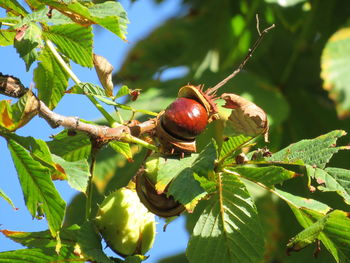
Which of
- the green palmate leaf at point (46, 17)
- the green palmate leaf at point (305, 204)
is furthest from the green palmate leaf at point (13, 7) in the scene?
the green palmate leaf at point (305, 204)

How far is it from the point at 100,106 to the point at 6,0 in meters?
0.32

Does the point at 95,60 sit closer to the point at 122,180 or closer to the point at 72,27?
the point at 72,27

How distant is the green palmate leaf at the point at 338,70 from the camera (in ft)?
9.30

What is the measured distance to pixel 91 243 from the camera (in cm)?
154

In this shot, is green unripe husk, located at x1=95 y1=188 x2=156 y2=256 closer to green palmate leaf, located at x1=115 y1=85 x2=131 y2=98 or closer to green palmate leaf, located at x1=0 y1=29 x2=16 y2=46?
green palmate leaf, located at x1=115 y1=85 x2=131 y2=98

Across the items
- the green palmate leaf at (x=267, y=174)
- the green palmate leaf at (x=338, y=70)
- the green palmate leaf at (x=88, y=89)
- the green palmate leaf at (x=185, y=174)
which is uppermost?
the green palmate leaf at (x=88, y=89)

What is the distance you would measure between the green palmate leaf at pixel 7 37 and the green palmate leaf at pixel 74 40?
0.10 m

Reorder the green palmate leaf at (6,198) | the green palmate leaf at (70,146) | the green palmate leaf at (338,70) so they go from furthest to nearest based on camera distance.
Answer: the green palmate leaf at (338,70) < the green palmate leaf at (70,146) < the green palmate leaf at (6,198)

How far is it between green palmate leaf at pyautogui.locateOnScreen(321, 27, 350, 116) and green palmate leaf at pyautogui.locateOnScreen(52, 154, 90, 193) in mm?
1612

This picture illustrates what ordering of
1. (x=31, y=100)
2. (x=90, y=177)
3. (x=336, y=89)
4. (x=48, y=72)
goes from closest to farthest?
(x=31, y=100) → (x=90, y=177) → (x=48, y=72) → (x=336, y=89)

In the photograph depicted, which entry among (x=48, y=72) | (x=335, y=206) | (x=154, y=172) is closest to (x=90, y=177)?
(x=154, y=172)

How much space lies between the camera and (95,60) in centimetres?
164

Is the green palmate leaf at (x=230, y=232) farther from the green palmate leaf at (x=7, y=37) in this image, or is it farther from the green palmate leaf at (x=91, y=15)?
the green palmate leaf at (x=7, y=37)

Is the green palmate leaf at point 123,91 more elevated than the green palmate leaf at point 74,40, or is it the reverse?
the green palmate leaf at point 74,40
